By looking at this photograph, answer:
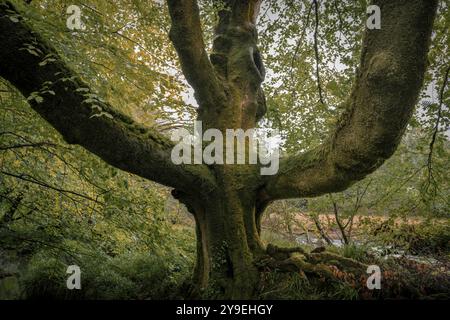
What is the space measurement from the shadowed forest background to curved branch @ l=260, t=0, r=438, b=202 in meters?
1.06

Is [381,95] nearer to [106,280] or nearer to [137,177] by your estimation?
[137,177]

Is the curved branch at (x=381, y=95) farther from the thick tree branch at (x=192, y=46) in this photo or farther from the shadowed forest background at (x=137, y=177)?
the thick tree branch at (x=192, y=46)

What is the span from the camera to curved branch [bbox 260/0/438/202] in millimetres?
2322

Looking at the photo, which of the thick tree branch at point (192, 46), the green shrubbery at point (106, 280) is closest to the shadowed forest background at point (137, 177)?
the green shrubbery at point (106, 280)

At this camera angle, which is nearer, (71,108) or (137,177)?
(71,108)

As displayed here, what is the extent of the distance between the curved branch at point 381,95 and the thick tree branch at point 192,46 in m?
1.92

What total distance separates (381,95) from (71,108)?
2.88 meters

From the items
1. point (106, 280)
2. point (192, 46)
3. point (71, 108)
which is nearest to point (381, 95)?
point (192, 46)

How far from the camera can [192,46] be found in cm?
379

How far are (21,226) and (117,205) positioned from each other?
2092mm

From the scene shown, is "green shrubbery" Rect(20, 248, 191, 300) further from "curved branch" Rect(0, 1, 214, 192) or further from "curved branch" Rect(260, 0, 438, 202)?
"curved branch" Rect(260, 0, 438, 202)

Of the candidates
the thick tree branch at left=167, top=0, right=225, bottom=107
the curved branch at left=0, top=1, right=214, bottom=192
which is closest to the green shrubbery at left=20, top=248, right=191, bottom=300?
the curved branch at left=0, top=1, right=214, bottom=192
